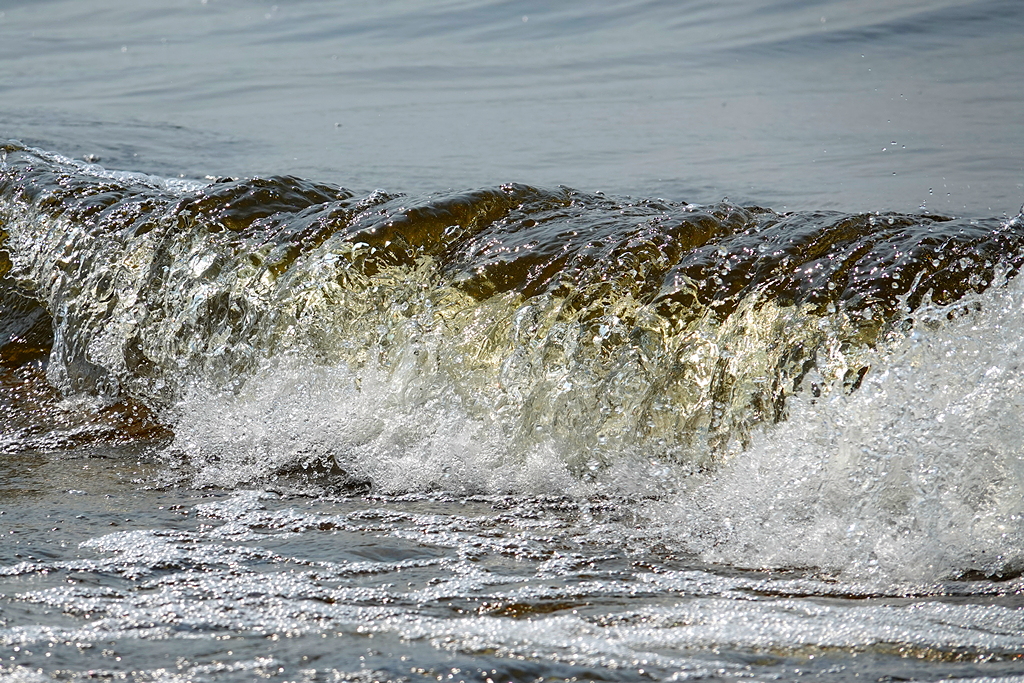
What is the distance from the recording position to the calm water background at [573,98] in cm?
750

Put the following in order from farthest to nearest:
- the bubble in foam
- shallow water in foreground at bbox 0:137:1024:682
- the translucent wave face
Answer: the bubble in foam, the translucent wave face, shallow water in foreground at bbox 0:137:1024:682

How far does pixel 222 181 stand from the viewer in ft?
17.1

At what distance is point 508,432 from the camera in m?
3.59

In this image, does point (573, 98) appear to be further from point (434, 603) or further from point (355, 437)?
point (434, 603)

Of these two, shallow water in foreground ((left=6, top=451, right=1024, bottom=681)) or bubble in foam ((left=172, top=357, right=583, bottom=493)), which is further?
bubble in foam ((left=172, top=357, right=583, bottom=493))

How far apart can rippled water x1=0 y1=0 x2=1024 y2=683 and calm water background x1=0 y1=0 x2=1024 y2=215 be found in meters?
0.76

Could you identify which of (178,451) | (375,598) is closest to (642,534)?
(375,598)

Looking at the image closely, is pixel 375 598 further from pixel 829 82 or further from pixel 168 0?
pixel 168 0

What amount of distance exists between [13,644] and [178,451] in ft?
5.50

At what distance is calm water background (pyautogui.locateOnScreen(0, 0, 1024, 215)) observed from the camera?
7.50 m

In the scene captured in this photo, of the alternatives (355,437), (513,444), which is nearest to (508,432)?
(513,444)

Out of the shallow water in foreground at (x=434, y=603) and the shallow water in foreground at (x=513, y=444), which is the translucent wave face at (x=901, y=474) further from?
A: the shallow water in foreground at (x=434, y=603)

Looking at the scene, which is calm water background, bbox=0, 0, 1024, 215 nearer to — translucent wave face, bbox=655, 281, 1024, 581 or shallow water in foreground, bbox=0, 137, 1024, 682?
shallow water in foreground, bbox=0, 137, 1024, 682

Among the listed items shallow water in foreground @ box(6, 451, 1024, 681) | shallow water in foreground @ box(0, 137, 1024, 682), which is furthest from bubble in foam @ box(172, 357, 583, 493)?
shallow water in foreground @ box(6, 451, 1024, 681)
